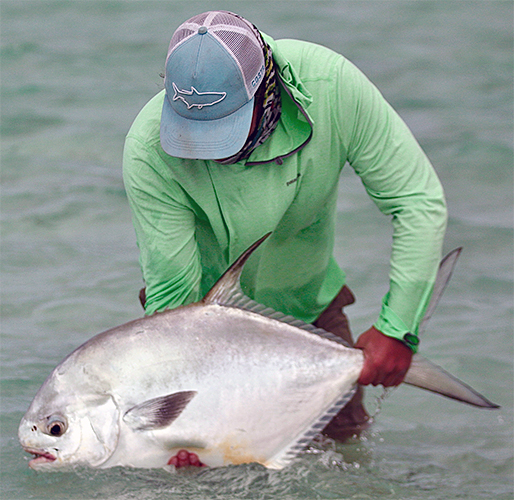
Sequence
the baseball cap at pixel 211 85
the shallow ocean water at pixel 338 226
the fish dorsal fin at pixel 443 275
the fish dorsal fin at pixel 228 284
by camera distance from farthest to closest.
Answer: the shallow ocean water at pixel 338 226, the fish dorsal fin at pixel 443 275, the fish dorsal fin at pixel 228 284, the baseball cap at pixel 211 85

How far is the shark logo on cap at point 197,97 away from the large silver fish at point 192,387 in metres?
0.44

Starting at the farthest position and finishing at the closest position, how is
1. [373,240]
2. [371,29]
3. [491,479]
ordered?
[371,29] → [373,240] → [491,479]

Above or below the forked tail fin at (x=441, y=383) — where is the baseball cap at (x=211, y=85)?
above

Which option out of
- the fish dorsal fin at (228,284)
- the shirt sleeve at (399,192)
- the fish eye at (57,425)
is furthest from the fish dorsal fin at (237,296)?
the fish eye at (57,425)

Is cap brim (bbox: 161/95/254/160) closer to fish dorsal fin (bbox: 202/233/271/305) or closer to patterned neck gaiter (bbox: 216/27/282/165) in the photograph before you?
patterned neck gaiter (bbox: 216/27/282/165)

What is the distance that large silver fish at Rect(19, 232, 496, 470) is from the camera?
2.51 metres

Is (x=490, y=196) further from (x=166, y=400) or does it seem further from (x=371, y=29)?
(x=166, y=400)

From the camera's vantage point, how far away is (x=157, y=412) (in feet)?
8.13

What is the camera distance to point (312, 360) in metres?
2.64

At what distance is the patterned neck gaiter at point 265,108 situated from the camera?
8.18ft

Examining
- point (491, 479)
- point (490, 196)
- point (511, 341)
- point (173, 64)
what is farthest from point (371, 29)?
point (173, 64)

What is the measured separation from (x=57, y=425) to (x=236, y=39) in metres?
1.24

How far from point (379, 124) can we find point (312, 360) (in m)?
0.76

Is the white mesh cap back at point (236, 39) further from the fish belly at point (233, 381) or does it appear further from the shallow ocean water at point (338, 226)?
the shallow ocean water at point (338, 226)
